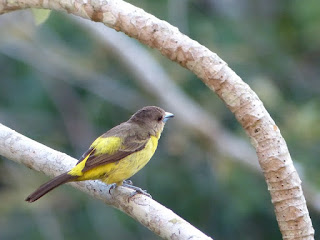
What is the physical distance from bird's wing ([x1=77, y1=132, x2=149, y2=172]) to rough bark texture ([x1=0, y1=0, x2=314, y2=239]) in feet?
3.29

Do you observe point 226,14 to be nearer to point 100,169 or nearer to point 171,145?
point 171,145

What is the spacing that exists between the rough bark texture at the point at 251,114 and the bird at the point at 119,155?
2.87 ft

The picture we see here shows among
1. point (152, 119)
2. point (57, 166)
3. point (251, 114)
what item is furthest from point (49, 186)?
point (152, 119)

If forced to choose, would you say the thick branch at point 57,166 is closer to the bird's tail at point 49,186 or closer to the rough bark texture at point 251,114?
the bird's tail at point 49,186

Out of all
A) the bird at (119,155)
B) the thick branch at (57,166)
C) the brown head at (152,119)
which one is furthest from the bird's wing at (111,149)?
the brown head at (152,119)

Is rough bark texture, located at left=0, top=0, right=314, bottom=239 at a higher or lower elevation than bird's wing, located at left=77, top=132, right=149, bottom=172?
higher

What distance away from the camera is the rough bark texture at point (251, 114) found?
4316 millimetres

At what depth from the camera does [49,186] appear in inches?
185

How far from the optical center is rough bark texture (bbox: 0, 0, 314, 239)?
4316 mm

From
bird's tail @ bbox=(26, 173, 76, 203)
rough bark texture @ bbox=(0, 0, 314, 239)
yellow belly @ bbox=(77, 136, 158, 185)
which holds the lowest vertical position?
bird's tail @ bbox=(26, 173, 76, 203)

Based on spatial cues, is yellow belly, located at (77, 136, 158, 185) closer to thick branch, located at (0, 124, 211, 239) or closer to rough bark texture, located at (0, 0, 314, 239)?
thick branch, located at (0, 124, 211, 239)

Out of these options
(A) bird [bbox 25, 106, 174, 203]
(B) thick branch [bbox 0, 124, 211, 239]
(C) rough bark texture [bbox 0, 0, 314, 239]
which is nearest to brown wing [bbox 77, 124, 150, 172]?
(A) bird [bbox 25, 106, 174, 203]

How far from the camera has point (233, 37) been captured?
11398 millimetres

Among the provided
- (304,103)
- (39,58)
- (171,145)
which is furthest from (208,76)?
(39,58)
